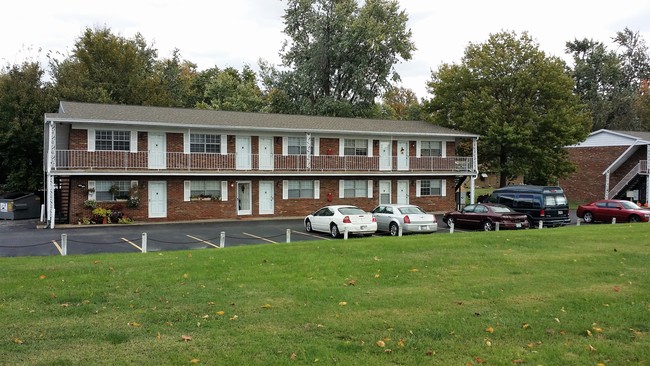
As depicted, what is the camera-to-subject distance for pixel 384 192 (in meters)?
34.2

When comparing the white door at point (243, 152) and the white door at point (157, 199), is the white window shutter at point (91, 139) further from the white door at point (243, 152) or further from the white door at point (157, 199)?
the white door at point (243, 152)

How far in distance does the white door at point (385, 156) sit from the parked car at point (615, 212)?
11105 millimetres

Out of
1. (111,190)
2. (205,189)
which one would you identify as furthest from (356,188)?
(111,190)

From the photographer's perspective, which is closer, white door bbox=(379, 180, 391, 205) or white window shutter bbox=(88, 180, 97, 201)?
white window shutter bbox=(88, 180, 97, 201)

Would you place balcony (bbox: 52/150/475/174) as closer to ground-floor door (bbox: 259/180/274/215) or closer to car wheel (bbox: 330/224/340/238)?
ground-floor door (bbox: 259/180/274/215)

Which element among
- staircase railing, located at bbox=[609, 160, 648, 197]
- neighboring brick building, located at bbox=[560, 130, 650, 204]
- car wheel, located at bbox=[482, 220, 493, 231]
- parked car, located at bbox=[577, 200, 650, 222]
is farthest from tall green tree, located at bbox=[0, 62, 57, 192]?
staircase railing, located at bbox=[609, 160, 648, 197]

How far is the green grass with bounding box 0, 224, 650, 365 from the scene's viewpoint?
6293 mm

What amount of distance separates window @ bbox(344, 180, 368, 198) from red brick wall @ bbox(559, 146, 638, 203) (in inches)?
850

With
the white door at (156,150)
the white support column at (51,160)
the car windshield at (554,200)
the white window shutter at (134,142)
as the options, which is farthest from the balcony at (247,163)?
the car windshield at (554,200)

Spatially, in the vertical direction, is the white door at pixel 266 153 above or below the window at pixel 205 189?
above

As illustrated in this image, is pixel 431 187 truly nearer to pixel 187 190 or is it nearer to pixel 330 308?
pixel 187 190

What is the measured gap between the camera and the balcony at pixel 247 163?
2620 centimetres

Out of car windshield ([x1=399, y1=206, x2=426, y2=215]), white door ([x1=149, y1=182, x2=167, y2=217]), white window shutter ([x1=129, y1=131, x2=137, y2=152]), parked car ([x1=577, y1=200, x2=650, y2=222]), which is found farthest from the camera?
white door ([x1=149, y1=182, x2=167, y2=217])

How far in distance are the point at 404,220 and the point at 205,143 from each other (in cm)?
1299
